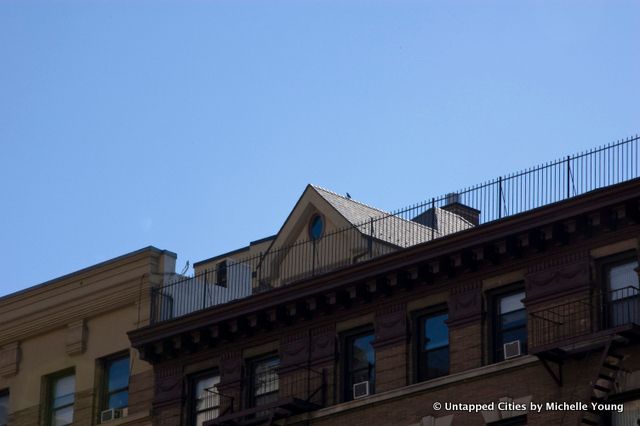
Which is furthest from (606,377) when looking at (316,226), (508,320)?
(316,226)

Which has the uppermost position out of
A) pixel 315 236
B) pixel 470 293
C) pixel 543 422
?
pixel 315 236

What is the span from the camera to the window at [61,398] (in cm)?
4891

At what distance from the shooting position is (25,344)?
166ft

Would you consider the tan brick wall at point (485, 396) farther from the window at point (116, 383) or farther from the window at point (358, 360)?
the window at point (116, 383)

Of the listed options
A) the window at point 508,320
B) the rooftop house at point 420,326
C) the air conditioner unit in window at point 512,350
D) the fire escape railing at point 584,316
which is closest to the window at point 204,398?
the rooftop house at point 420,326

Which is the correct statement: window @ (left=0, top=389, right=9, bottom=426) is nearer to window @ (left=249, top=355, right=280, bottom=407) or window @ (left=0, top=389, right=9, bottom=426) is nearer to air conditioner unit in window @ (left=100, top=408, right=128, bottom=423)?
air conditioner unit in window @ (left=100, top=408, right=128, bottom=423)

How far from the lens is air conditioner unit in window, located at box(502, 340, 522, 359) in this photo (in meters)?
39.7

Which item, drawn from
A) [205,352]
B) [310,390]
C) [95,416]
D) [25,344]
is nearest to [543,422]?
[310,390]

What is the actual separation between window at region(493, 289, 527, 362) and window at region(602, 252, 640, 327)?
207 centimetres

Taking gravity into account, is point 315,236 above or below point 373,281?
above

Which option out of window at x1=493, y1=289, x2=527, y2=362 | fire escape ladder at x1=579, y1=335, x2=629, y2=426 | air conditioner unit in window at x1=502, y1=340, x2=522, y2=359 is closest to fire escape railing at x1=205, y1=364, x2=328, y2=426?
window at x1=493, y1=289, x2=527, y2=362

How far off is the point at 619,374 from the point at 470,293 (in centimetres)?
468

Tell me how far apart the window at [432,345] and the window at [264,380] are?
13.4 ft

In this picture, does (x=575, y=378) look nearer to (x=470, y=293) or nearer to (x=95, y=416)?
(x=470, y=293)
